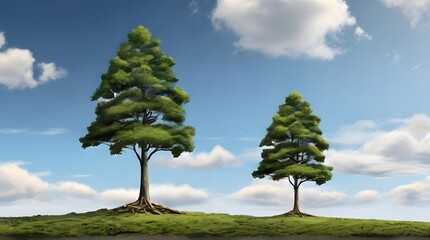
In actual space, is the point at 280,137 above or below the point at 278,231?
above

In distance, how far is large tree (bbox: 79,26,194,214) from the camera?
3278 centimetres

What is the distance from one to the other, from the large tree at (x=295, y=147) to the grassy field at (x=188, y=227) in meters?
6.93

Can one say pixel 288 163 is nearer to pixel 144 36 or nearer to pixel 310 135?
pixel 310 135

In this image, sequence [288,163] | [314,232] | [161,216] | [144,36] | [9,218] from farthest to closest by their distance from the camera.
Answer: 1. [288,163]
2. [144,36]
3. [9,218]
4. [161,216]
5. [314,232]

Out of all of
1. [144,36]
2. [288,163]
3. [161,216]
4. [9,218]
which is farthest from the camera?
[288,163]

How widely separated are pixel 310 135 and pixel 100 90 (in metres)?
13.4

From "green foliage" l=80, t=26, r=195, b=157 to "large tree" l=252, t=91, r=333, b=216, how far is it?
6.36 meters

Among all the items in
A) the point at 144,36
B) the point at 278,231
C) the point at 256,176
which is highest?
the point at 144,36

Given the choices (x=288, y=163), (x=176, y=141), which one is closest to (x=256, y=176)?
(x=288, y=163)

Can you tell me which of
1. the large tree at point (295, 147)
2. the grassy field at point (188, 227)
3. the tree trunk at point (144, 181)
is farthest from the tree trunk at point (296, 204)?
the tree trunk at point (144, 181)

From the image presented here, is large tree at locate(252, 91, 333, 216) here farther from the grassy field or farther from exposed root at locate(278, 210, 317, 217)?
the grassy field

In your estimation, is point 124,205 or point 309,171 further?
point 309,171

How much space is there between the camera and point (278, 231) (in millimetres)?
28047

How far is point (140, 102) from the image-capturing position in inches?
1336
